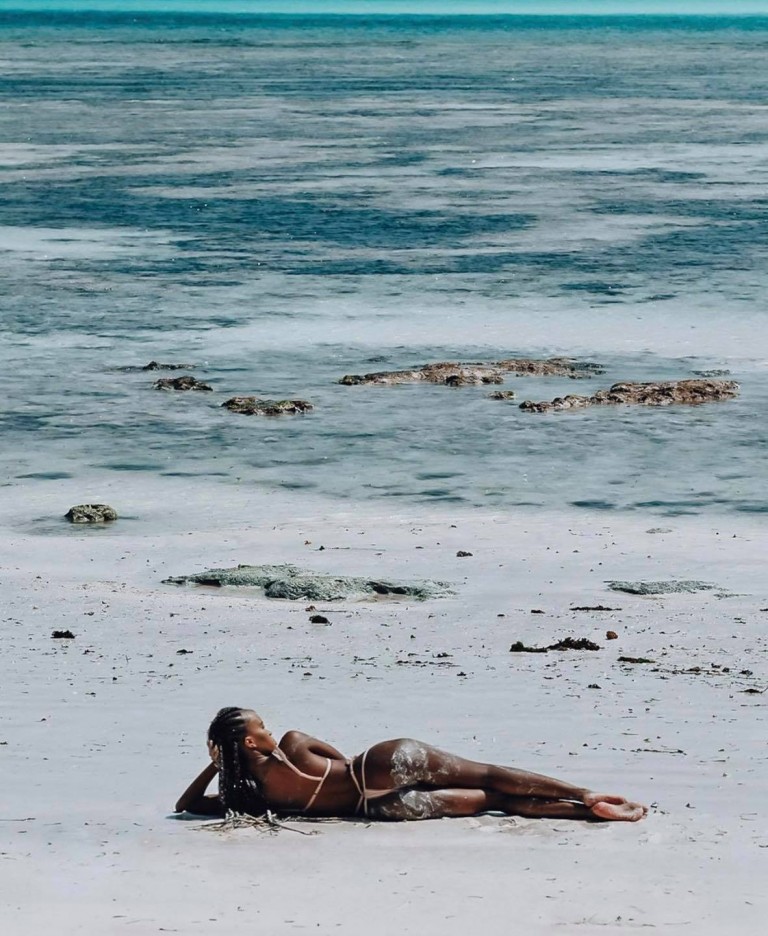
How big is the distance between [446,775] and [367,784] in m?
0.29

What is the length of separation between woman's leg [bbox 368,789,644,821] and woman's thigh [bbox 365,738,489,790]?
3 cm

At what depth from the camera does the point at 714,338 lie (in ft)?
68.9

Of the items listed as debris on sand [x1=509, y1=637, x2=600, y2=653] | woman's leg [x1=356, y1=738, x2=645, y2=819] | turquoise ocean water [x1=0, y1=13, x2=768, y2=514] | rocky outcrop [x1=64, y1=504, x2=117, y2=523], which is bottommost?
turquoise ocean water [x1=0, y1=13, x2=768, y2=514]

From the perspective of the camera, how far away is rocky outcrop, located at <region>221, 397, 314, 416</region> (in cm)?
1733

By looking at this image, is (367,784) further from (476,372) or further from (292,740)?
(476,372)

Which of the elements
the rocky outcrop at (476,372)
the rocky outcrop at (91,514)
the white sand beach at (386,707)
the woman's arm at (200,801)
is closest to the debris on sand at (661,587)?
the white sand beach at (386,707)

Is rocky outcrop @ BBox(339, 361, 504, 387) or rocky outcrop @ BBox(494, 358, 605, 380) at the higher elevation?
rocky outcrop @ BBox(339, 361, 504, 387)

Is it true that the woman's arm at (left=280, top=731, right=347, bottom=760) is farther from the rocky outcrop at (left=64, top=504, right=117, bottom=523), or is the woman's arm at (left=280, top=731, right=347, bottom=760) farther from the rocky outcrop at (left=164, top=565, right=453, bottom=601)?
the rocky outcrop at (left=64, top=504, right=117, bottom=523)

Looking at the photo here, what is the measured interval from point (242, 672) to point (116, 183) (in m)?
29.1

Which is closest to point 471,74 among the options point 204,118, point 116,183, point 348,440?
point 204,118

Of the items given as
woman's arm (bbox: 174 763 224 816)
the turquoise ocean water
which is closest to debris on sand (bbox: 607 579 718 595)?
A: the turquoise ocean water

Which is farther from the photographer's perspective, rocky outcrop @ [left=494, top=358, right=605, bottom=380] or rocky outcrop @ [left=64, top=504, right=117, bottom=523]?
rocky outcrop @ [left=494, top=358, right=605, bottom=380]

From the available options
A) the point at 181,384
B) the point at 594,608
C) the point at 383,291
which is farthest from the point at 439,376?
the point at 594,608

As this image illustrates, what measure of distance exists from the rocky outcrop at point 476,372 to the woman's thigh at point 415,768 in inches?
457
